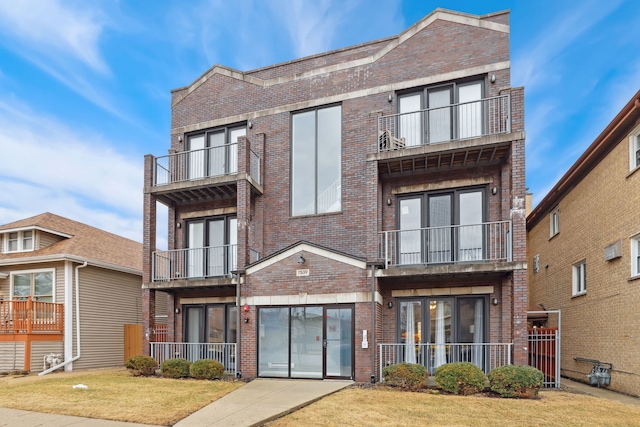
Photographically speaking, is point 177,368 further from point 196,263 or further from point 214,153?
point 214,153

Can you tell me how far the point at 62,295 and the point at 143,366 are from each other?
5021 millimetres

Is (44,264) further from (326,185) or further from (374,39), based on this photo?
(374,39)

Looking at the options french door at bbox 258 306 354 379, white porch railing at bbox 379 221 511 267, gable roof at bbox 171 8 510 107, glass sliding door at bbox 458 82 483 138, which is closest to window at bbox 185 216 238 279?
french door at bbox 258 306 354 379

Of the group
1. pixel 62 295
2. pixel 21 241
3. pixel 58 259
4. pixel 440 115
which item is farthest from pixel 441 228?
pixel 21 241

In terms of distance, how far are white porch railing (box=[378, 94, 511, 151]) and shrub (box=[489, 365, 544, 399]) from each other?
19.3 feet

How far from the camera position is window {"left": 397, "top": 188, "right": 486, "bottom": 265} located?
11719 mm

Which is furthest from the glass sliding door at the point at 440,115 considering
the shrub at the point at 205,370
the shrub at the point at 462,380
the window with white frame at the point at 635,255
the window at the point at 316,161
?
the shrub at the point at 205,370

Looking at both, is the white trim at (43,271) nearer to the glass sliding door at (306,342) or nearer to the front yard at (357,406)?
the front yard at (357,406)

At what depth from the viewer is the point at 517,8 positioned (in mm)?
12562

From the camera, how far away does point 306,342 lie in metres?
11.6

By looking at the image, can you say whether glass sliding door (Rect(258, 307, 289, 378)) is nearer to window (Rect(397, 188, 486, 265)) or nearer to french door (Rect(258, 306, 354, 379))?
→ french door (Rect(258, 306, 354, 379))

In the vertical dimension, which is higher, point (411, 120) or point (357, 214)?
point (411, 120)

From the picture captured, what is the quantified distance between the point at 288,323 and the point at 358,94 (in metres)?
7.10

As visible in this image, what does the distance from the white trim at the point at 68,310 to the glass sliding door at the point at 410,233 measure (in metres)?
11.4
